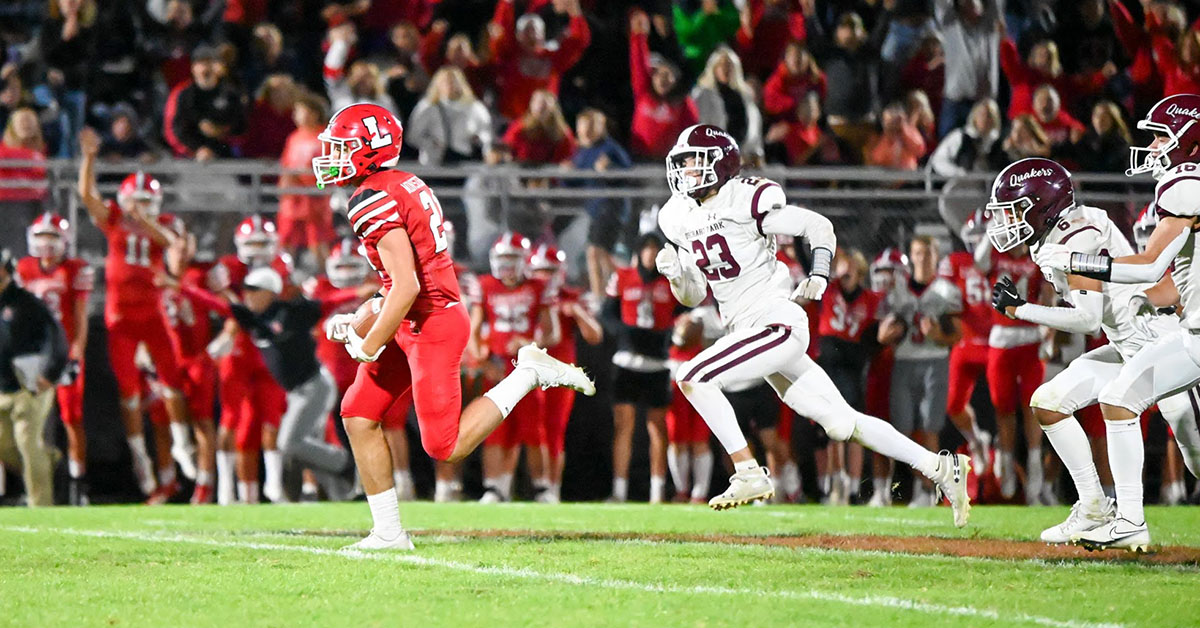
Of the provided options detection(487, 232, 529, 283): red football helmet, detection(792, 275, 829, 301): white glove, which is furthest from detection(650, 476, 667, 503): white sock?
detection(792, 275, 829, 301): white glove

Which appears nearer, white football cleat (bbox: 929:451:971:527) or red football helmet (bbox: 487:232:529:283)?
white football cleat (bbox: 929:451:971:527)

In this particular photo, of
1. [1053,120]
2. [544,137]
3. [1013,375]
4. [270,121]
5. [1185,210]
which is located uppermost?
[270,121]

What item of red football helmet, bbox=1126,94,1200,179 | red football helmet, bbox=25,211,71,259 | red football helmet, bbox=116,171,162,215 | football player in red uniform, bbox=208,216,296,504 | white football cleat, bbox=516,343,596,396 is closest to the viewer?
red football helmet, bbox=1126,94,1200,179

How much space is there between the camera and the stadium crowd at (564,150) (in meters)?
9.70

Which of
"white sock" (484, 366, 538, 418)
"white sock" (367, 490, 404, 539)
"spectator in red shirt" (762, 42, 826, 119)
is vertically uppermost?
"spectator in red shirt" (762, 42, 826, 119)

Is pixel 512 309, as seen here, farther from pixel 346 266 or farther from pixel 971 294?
pixel 971 294

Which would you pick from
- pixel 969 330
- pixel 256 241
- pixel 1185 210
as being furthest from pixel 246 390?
pixel 1185 210

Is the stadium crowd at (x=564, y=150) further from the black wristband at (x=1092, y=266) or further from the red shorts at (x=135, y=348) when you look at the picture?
the black wristband at (x=1092, y=266)

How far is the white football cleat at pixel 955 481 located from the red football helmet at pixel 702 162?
1617 mm

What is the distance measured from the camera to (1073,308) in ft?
21.7

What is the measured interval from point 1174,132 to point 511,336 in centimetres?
474

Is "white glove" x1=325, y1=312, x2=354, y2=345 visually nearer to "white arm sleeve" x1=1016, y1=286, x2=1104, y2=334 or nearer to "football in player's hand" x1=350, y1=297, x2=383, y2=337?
"football in player's hand" x1=350, y1=297, x2=383, y2=337

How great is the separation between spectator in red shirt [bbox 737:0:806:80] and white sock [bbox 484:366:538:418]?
22.2 ft

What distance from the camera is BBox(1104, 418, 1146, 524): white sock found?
6.20 metres
